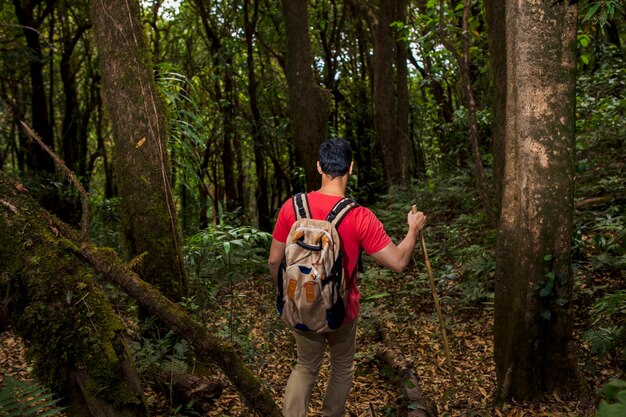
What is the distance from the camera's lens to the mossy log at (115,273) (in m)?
2.38

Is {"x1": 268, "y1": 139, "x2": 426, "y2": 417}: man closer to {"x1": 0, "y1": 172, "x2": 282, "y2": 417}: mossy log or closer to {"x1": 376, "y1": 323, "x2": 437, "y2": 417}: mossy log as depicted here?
{"x1": 376, "y1": 323, "x2": 437, "y2": 417}: mossy log

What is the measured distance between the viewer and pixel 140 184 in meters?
4.66

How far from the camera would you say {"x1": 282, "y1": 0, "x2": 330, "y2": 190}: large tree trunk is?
364 inches

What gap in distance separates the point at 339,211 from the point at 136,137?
2119 millimetres

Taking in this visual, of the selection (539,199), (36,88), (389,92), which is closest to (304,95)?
(389,92)

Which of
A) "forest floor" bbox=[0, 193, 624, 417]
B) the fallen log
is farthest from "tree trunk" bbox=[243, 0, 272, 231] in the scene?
the fallen log

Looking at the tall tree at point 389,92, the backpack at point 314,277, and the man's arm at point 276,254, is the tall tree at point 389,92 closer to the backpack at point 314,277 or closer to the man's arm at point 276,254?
the man's arm at point 276,254

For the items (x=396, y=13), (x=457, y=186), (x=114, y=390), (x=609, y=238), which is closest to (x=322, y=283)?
(x=114, y=390)

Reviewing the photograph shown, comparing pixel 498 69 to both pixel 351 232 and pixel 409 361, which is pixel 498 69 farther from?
pixel 351 232

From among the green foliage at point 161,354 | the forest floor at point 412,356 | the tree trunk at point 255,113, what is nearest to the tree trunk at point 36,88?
the tree trunk at point 255,113

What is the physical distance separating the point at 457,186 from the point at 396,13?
4702 mm

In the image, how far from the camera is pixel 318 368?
3756mm

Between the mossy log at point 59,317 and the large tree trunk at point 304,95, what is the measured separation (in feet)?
22.8

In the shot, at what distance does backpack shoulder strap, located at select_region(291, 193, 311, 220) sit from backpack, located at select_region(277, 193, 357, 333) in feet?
0.35
